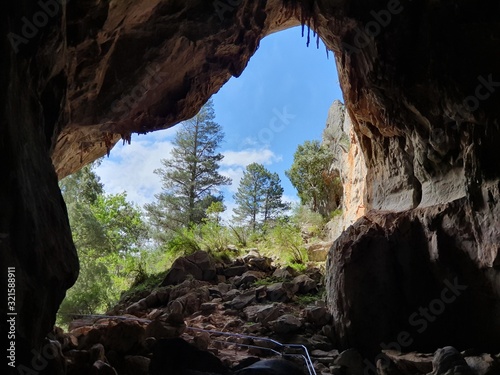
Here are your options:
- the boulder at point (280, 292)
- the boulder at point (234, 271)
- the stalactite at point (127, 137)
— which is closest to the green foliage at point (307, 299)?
the boulder at point (280, 292)

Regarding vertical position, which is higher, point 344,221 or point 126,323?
point 344,221

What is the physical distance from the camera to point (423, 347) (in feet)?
18.4

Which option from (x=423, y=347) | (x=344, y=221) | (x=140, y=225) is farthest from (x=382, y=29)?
(x=140, y=225)

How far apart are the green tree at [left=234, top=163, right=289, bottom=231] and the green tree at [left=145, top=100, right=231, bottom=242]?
447 centimetres

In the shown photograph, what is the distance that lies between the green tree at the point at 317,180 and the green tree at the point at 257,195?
22.1ft

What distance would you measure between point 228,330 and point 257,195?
2292 cm

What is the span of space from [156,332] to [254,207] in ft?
79.6

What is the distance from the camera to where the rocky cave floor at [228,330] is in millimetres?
4215

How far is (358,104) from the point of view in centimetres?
793

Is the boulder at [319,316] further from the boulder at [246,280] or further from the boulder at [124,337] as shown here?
the boulder at [246,280]

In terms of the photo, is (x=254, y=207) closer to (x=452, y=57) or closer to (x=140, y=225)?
(x=140, y=225)

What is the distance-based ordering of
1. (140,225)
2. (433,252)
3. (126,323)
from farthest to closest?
(140,225)
(433,252)
(126,323)

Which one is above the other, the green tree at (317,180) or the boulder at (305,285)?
the green tree at (317,180)

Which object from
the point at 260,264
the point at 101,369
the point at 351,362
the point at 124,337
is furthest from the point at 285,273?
the point at 101,369
